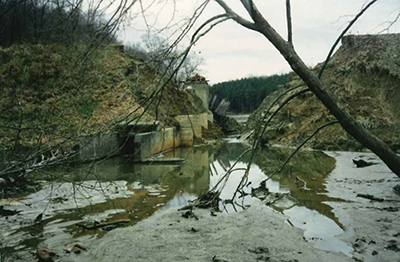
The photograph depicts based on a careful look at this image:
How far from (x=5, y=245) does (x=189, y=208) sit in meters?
2.73

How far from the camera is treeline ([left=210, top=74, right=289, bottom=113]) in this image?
232ft

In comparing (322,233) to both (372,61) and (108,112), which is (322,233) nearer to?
(108,112)

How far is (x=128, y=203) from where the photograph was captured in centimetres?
687

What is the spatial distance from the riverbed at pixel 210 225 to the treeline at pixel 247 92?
60.3m

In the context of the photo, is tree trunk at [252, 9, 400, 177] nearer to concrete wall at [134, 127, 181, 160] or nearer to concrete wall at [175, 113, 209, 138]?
concrete wall at [134, 127, 181, 160]

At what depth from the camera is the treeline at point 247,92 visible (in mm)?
70812

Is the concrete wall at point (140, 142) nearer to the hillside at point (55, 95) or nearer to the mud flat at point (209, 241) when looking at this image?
the hillside at point (55, 95)

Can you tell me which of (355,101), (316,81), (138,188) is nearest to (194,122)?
(355,101)

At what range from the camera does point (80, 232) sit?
504 cm

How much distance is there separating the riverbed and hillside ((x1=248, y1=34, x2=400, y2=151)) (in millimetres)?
11089

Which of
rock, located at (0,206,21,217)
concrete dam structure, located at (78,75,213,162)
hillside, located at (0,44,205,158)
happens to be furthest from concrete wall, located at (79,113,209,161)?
rock, located at (0,206,21,217)

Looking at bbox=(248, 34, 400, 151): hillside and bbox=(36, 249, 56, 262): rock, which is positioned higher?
bbox=(248, 34, 400, 151): hillside

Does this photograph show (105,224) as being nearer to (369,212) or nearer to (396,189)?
(369,212)

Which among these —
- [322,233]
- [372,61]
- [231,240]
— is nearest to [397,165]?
[322,233]
